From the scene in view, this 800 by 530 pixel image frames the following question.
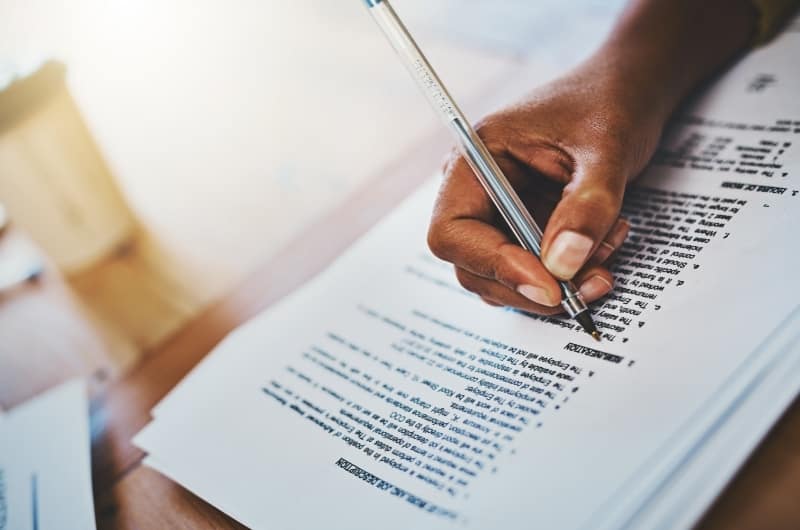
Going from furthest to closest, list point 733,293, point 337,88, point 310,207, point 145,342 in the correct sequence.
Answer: point 337,88, point 310,207, point 145,342, point 733,293

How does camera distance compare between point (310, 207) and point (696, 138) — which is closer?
point (696, 138)

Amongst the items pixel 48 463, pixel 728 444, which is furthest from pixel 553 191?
pixel 48 463

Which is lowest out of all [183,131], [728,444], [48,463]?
[728,444]

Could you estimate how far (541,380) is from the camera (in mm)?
363

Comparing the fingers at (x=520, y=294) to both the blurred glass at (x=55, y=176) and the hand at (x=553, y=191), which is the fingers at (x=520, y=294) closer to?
the hand at (x=553, y=191)

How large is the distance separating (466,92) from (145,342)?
16.0 inches

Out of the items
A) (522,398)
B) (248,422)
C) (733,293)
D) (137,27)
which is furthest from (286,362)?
(137,27)

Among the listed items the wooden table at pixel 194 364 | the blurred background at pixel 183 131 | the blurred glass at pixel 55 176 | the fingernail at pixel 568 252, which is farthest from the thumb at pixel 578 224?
the blurred glass at pixel 55 176

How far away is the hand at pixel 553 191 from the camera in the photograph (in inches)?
14.2

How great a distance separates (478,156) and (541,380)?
0.14m

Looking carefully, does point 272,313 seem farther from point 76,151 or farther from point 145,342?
point 76,151

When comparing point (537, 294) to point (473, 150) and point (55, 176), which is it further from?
point (55, 176)

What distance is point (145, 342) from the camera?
22.9 inches

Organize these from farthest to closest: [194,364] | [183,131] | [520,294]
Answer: [183,131]
[194,364]
[520,294]
